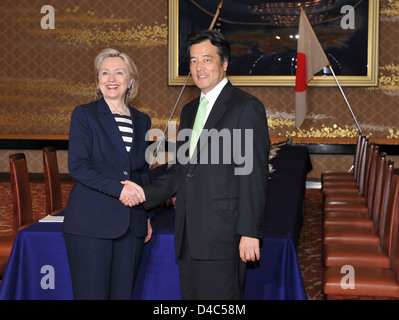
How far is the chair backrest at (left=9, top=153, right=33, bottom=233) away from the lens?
12.2 feet

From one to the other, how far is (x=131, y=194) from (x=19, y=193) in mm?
1799

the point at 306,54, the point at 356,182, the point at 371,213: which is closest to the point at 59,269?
the point at 371,213

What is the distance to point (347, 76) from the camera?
8.02m

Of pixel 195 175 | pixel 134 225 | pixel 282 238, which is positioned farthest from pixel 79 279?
Answer: pixel 282 238

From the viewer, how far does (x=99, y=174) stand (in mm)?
2203

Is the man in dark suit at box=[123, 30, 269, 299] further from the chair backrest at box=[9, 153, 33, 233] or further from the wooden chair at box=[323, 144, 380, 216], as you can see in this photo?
the wooden chair at box=[323, 144, 380, 216]

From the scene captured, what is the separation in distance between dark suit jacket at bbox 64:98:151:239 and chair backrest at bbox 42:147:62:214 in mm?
2166

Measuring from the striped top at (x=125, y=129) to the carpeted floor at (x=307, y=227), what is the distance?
1.50m

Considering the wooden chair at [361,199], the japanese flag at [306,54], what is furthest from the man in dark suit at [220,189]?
the japanese flag at [306,54]

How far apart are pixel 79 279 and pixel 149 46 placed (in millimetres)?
6774

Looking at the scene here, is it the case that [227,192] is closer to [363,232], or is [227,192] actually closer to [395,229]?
[395,229]

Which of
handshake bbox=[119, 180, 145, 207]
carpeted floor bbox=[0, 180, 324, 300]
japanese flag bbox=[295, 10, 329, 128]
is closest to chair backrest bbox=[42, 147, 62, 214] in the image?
carpeted floor bbox=[0, 180, 324, 300]

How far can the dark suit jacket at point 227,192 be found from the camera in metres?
2.02

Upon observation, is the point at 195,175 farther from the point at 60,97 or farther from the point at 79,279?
the point at 60,97
